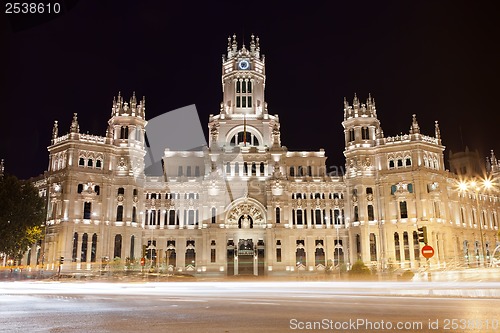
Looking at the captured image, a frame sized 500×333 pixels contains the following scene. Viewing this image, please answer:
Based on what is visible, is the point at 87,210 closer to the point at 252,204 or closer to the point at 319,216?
the point at 252,204

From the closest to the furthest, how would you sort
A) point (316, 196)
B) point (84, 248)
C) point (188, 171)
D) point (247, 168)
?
1. point (84, 248)
2. point (316, 196)
3. point (247, 168)
4. point (188, 171)

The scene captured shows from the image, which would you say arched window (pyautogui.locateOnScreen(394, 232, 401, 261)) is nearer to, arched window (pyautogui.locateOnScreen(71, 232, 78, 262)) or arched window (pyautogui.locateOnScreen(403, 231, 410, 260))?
arched window (pyautogui.locateOnScreen(403, 231, 410, 260))

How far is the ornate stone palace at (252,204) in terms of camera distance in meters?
77.9

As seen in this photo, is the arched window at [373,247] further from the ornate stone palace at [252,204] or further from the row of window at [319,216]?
the row of window at [319,216]

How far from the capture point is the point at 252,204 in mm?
86188

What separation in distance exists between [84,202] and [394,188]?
2125 inches

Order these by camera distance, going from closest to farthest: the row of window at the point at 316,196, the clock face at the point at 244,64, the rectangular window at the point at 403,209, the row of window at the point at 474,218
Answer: the rectangular window at the point at 403,209, the row of window at the point at 316,196, the row of window at the point at 474,218, the clock face at the point at 244,64

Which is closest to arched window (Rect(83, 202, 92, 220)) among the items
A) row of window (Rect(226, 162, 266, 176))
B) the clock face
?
row of window (Rect(226, 162, 266, 176))

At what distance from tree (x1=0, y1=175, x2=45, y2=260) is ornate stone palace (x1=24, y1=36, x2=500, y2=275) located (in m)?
12.4

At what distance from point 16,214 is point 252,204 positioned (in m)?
41.0

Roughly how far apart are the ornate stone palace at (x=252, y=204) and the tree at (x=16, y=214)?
12.4m

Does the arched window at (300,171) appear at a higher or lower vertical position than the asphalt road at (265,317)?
higher

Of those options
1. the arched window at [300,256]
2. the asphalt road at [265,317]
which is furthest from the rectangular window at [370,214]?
the asphalt road at [265,317]

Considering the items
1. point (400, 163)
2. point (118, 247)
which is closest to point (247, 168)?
point (118, 247)
